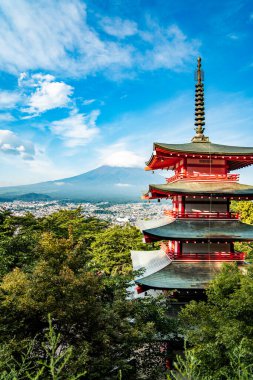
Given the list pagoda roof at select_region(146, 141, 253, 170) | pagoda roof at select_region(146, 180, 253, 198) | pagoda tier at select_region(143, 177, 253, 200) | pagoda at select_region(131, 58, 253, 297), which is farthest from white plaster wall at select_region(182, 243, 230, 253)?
pagoda roof at select_region(146, 141, 253, 170)

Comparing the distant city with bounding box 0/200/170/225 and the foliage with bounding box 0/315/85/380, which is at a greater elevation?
the foliage with bounding box 0/315/85/380

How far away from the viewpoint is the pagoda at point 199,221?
11898mm

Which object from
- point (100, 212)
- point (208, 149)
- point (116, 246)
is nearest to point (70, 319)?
point (208, 149)

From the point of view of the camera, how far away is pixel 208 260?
12.6 m

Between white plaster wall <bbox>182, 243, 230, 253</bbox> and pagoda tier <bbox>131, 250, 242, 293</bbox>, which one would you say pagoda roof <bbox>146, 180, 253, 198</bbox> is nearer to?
white plaster wall <bbox>182, 243, 230, 253</bbox>

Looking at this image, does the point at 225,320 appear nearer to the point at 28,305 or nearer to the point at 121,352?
the point at 121,352

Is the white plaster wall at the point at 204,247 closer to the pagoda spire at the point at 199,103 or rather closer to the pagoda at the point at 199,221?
the pagoda at the point at 199,221

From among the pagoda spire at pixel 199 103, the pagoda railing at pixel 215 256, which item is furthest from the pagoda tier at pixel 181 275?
the pagoda spire at pixel 199 103

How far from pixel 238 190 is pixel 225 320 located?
6.43m

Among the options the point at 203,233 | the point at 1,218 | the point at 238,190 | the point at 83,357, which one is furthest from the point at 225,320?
the point at 1,218

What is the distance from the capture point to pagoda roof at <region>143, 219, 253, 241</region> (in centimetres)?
1195

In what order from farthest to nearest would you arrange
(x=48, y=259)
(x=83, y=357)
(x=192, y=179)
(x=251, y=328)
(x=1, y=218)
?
(x=1, y=218) < (x=192, y=179) < (x=48, y=259) < (x=251, y=328) < (x=83, y=357)

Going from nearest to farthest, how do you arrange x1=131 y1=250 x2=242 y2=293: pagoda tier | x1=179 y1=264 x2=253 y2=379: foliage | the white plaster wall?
x1=179 y1=264 x2=253 y2=379: foliage → x1=131 y1=250 x2=242 y2=293: pagoda tier → the white plaster wall

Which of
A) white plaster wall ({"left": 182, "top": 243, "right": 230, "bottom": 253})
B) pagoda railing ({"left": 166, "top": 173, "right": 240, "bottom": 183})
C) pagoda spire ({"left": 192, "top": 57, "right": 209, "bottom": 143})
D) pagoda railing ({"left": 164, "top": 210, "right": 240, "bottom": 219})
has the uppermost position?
pagoda spire ({"left": 192, "top": 57, "right": 209, "bottom": 143})
